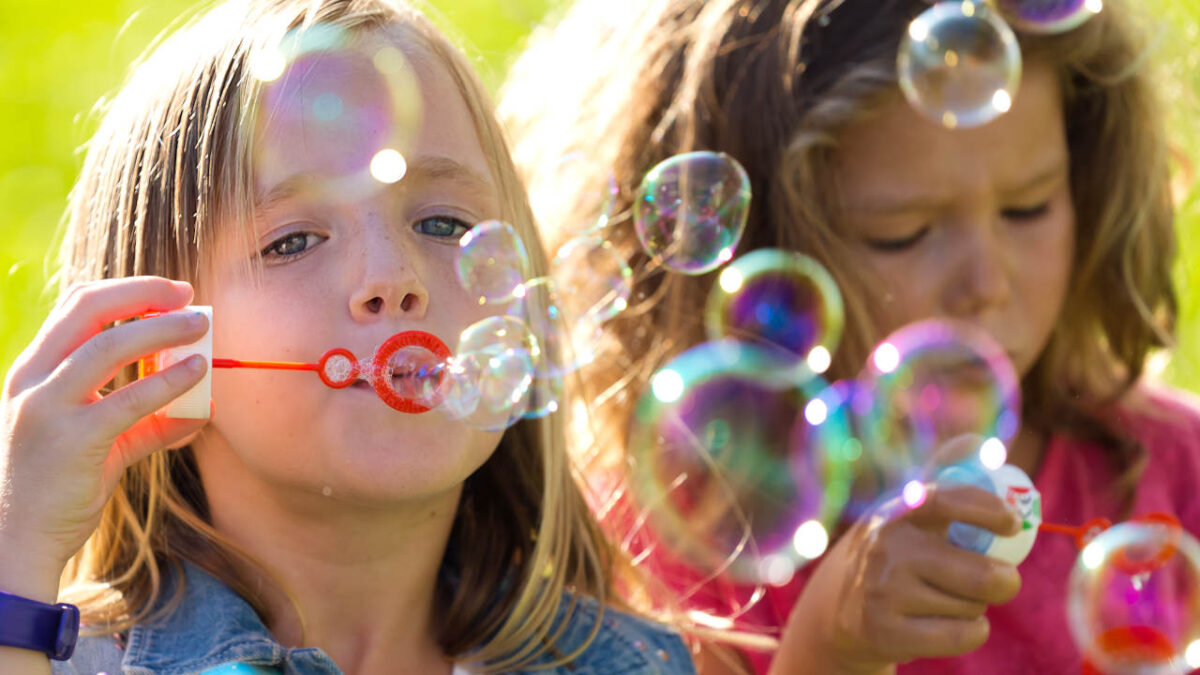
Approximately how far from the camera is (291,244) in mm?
1372

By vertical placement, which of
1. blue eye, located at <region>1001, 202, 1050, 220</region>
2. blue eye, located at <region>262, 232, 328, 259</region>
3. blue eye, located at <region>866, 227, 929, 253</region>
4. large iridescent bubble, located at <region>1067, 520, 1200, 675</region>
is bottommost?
large iridescent bubble, located at <region>1067, 520, 1200, 675</region>

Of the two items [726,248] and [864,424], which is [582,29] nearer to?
[726,248]

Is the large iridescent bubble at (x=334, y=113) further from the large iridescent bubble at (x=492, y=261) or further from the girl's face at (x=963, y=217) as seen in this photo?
the girl's face at (x=963, y=217)

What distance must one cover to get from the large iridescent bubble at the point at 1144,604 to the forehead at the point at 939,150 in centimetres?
53

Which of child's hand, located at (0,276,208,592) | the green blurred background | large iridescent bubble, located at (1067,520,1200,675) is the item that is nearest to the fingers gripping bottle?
large iridescent bubble, located at (1067,520,1200,675)

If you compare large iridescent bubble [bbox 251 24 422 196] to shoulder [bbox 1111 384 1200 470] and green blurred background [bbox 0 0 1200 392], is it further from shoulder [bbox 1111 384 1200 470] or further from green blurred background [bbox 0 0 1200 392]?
green blurred background [bbox 0 0 1200 392]

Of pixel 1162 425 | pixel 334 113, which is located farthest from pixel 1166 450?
pixel 334 113

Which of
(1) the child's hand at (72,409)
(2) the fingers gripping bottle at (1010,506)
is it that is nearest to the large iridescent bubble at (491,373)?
(1) the child's hand at (72,409)

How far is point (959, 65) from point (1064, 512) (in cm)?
77

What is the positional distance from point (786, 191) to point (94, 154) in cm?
96

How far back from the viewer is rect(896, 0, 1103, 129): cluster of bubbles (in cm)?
182

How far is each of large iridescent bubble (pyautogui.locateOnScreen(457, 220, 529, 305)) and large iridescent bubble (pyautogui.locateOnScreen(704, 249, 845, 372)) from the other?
546 mm

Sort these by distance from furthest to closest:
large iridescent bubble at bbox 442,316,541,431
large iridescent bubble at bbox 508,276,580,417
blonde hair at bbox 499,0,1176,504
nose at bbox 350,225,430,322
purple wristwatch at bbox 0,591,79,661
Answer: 1. blonde hair at bbox 499,0,1176,504
2. large iridescent bubble at bbox 508,276,580,417
3. large iridescent bubble at bbox 442,316,541,431
4. nose at bbox 350,225,430,322
5. purple wristwatch at bbox 0,591,79,661

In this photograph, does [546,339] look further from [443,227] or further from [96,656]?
[96,656]
